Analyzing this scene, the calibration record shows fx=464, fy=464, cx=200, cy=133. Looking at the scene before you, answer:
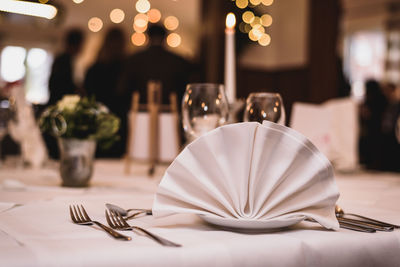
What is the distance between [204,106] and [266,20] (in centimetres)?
454

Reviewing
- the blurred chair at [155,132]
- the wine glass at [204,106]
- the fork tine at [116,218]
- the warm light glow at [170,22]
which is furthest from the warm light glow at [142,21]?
the fork tine at [116,218]

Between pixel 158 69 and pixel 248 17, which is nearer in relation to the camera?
pixel 158 69

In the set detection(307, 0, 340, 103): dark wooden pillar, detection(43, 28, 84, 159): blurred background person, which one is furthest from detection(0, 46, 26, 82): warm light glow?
detection(307, 0, 340, 103): dark wooden pillar

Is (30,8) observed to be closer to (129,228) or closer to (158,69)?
(158,69)

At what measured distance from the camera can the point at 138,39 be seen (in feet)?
37.4

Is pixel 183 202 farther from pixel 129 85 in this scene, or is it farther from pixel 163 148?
pixel 129 85

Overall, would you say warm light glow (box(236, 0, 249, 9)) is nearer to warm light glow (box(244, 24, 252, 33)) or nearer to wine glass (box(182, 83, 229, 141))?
warm light glow (box(244, 24, 252, 33))

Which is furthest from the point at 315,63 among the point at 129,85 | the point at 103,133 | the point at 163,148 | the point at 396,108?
the point at 103,133

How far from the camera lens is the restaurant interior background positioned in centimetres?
489

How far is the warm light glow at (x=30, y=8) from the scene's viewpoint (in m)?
5.16

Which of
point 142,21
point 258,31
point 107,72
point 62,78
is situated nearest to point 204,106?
point 62,78

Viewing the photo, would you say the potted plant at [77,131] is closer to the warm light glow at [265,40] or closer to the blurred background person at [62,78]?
the blurred background person at [62,78]

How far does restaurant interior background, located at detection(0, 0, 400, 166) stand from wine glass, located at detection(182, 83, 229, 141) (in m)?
1.22

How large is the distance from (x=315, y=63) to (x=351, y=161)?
3.08 m
